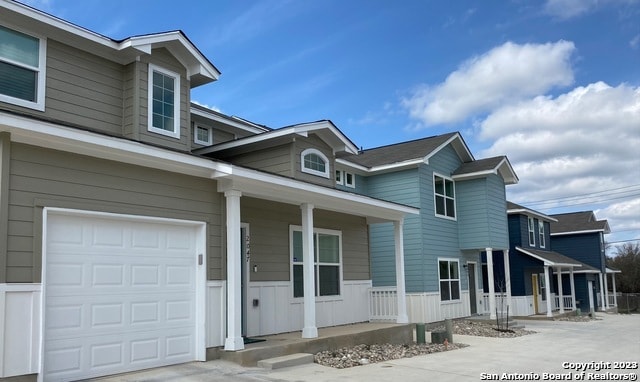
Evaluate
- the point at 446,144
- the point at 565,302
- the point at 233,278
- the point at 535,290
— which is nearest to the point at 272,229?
the point at 233,278

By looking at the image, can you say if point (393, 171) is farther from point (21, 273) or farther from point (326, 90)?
point (21, 273)

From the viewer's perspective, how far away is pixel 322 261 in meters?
14.3

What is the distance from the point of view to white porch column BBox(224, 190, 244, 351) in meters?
9.67

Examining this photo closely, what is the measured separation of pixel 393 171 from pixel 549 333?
7362mm

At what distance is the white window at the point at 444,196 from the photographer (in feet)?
67.5

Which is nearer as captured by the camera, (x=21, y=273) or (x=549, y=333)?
(x=21, y=273)

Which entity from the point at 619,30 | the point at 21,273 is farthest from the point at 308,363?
the point at 619,30

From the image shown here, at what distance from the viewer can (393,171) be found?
19938mm

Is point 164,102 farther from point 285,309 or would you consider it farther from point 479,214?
point 479,214

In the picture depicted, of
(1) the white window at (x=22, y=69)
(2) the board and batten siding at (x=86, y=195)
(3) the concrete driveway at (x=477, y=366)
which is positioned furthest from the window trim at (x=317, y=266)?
(1) the white window at (x=22, y=69)

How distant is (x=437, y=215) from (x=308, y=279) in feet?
32.1

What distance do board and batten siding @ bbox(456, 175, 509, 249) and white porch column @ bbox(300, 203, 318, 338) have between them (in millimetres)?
11104

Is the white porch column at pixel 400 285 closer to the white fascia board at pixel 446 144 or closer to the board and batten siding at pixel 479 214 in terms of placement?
the white fascia board at pixel 446 144

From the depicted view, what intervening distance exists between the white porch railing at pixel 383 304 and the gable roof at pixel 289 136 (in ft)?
13.6
